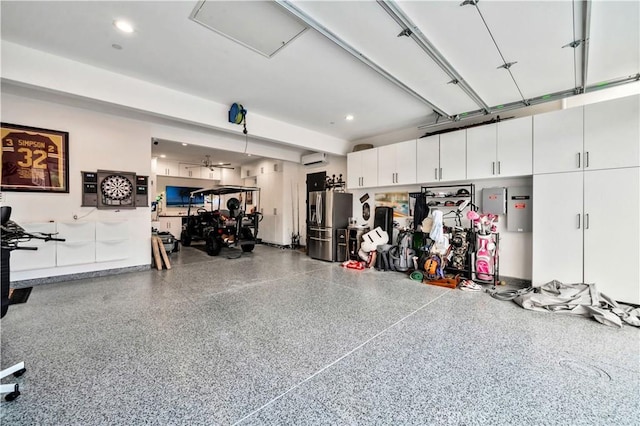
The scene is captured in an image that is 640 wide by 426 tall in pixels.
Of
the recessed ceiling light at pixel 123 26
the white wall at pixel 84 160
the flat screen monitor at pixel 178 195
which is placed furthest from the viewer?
the flat screen monitor at pixel 178 195

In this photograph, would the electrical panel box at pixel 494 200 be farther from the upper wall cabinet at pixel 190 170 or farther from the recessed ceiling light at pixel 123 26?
the upper wall cabinet at pixel 190 170

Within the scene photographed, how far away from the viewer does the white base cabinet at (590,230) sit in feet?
10.7

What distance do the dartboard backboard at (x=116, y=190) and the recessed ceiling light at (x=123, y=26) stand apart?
2909 millimetres

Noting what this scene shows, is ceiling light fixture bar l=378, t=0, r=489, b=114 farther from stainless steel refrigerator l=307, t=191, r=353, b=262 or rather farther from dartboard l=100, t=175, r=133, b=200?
dartboard l=100, t=175, r=133, b=200

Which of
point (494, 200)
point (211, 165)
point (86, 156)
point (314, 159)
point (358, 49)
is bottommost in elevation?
point (494, 200)

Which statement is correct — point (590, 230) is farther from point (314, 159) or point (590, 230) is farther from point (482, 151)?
point (314, 159)

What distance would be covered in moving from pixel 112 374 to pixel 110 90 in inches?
141

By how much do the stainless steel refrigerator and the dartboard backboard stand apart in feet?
12.8

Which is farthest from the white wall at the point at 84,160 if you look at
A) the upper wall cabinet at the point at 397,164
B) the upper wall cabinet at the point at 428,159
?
the upper wall cabinet at the point at 428,159

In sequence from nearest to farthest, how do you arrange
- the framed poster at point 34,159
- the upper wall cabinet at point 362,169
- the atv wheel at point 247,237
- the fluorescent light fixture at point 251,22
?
the fluorescent light fixture at point 251,22 → the framed poster at point 34,159 → the upper wall cabinet at point 362,169 → the atv wheel at point 247,237

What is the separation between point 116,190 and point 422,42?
17.8 ft

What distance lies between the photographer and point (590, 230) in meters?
3.51

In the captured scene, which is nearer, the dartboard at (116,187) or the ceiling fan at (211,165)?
the dartboard at (116,187)

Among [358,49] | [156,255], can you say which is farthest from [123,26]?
[156,255]
